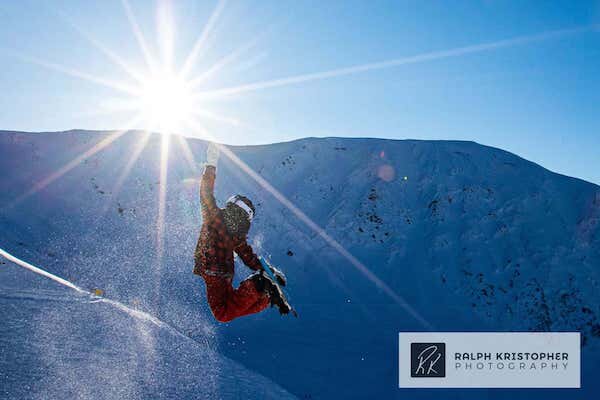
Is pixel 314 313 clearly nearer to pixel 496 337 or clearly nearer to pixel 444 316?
pixel 444 316

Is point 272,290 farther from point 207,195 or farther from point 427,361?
point 427,361

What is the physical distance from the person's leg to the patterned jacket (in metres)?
0.05

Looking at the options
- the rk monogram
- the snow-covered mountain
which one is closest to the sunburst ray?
the snow-covered mountain

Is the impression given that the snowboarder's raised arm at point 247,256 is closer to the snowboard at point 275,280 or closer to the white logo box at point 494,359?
the snowboard at point 275,280

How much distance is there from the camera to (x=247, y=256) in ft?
7.75

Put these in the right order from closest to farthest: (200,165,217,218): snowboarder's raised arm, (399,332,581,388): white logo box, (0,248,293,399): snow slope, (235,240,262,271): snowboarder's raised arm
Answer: (200,165,217,218): snowboarder's raised arm → (235,240,262,271): snowboarder's raised arm → (0,248,293,399): snow slope → (399,332,581,388): white logo box

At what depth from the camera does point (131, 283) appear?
875 inches

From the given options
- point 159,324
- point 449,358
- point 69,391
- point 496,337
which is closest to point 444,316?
point 496,337

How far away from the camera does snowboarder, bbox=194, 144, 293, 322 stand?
7.12ft

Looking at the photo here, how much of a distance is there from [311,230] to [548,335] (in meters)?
17.8

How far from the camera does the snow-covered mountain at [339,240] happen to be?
2016cm

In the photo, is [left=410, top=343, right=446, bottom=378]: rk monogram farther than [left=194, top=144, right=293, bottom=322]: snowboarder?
Yes

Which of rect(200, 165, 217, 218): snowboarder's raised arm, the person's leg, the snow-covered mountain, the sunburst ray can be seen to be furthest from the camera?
the sunburst ray

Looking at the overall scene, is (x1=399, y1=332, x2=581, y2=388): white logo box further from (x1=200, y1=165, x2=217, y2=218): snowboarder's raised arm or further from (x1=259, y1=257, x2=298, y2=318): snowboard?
(x1=200, y1=165, x2=217, y2=218): snowboarder's raised arm
